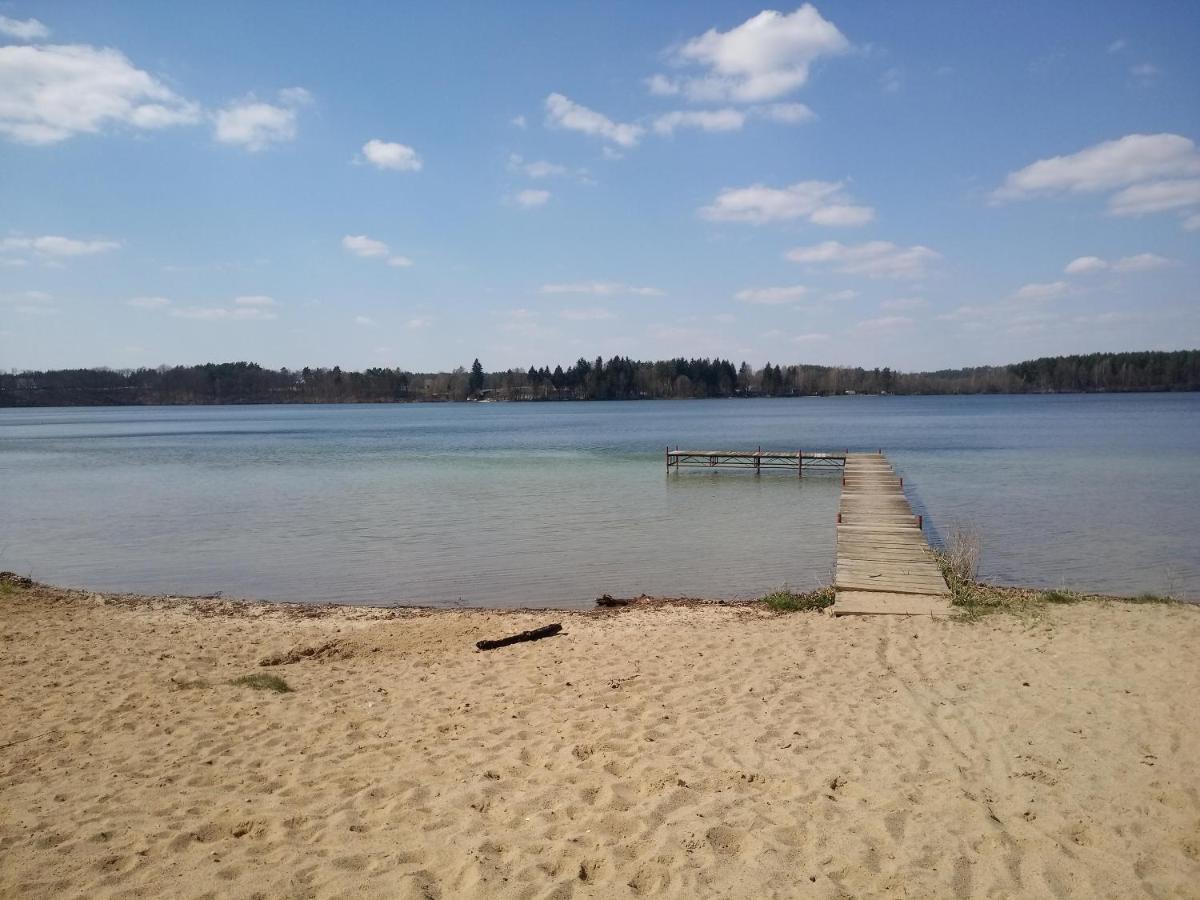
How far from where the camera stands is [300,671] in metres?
8.55

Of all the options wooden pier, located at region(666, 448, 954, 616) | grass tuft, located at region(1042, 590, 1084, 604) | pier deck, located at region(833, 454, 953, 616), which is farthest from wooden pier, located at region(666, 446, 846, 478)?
grass tuft, located at region(1042, 590, 1084, 604)

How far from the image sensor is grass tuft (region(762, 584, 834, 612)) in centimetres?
1105

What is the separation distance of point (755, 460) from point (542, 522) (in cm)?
1863

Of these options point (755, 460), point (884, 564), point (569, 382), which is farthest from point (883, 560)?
point (569, 382)

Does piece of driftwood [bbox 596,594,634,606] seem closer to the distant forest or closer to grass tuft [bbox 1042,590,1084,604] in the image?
grass tuft [bbox 1042,590,1084,604]

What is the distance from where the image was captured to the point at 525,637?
9.73m

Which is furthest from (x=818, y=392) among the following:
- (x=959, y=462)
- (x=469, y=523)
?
(x=469, y=523)

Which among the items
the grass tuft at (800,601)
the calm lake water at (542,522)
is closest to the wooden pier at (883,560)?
the grass tuft at (800,601)

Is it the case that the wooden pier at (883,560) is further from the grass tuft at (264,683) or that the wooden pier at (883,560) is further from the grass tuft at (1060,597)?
the grass tuft at (264,683)

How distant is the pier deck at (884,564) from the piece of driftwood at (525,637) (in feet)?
12.4

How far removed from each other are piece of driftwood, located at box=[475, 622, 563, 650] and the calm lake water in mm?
2941

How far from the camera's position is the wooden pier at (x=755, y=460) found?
110 ft

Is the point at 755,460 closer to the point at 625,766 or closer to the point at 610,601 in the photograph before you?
the point at 610,601

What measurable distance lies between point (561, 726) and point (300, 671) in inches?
141
